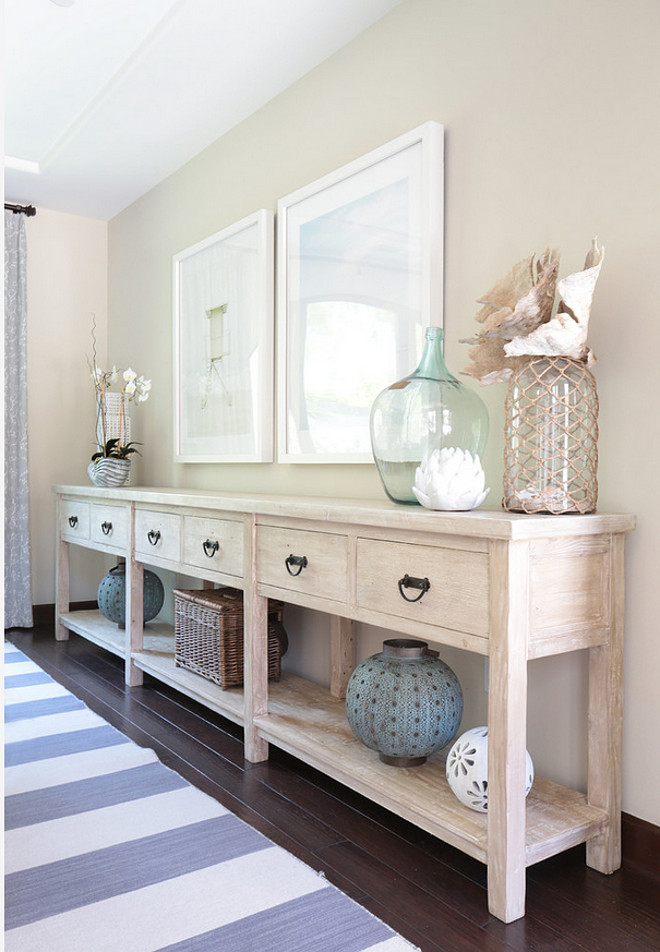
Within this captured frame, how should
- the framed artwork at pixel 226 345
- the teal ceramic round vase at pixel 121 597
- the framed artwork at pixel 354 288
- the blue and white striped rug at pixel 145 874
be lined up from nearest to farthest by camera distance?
1. the blue and white striped rug at pixel 145 874
2. the framed artwork at pixel 354 288
3. the framed artwork at pixel 226 345
4. the teal ceramic round vase at pixel 121 597

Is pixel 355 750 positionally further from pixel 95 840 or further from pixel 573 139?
pixel 573 139

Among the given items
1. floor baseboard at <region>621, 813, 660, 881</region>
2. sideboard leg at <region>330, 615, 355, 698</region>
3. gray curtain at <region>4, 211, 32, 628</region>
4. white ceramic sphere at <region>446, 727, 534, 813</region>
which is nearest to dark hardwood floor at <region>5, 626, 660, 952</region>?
floor baseboard at <region>621, 813, 660, 881</region>

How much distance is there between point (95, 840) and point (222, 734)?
74 centimetres

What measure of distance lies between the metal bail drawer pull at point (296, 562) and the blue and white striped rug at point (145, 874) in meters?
0.62

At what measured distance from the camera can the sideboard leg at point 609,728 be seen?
1573 millimetres

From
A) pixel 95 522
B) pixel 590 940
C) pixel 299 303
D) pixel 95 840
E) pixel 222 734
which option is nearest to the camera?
pixel 590 940

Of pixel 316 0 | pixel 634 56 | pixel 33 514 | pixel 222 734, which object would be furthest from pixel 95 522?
pixel 634 56

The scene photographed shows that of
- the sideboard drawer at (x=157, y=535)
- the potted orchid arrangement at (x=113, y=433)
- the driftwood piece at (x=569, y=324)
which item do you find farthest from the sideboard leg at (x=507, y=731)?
the potted orchid arrangement at (x=113, y=433)

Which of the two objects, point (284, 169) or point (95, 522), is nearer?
point (284, 169)

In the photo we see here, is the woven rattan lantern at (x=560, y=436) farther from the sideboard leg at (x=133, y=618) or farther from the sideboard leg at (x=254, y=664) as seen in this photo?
the sideboard leg at (x=133, y=618)

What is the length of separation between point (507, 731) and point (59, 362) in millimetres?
3671

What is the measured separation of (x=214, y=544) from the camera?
2404 mm

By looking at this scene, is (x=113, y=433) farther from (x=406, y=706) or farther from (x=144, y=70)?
(x=406, y=706)

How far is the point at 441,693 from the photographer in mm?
1732
